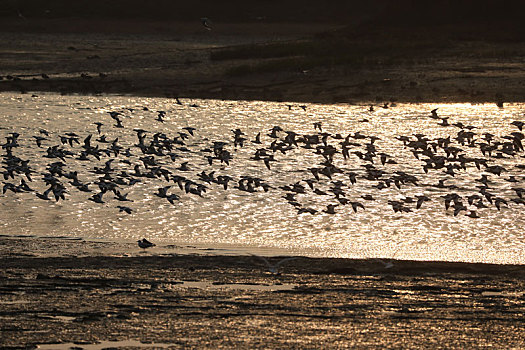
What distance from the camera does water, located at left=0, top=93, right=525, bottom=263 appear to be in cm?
2048

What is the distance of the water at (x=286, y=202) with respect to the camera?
20484 millimetres

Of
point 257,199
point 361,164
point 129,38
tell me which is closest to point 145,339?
point 257,199

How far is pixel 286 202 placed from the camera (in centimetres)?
2467

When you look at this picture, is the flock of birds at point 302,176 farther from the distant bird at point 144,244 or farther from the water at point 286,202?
the water at point 286,202

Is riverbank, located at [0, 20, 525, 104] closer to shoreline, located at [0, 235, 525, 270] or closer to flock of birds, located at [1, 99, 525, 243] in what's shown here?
flock of birds, located at [1, 99, 525, 243]

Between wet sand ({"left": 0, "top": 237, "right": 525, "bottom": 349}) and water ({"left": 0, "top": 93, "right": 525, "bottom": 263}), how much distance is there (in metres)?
1.62

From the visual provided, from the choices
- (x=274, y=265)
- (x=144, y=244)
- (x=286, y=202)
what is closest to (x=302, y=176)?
(x=286, y=202)

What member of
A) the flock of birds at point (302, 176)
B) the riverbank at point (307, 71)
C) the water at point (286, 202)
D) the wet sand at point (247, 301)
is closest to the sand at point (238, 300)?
the wet sand at point (247, 301)

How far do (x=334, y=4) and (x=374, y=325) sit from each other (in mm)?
Result: 101257

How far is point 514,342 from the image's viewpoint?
13.8 m

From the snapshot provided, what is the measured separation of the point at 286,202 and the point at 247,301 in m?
9.16

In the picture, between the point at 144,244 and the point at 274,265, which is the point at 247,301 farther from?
the point at 144,244

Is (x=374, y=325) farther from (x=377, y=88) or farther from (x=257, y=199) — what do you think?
(x=377, y=88)

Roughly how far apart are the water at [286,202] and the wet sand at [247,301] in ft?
5.32
